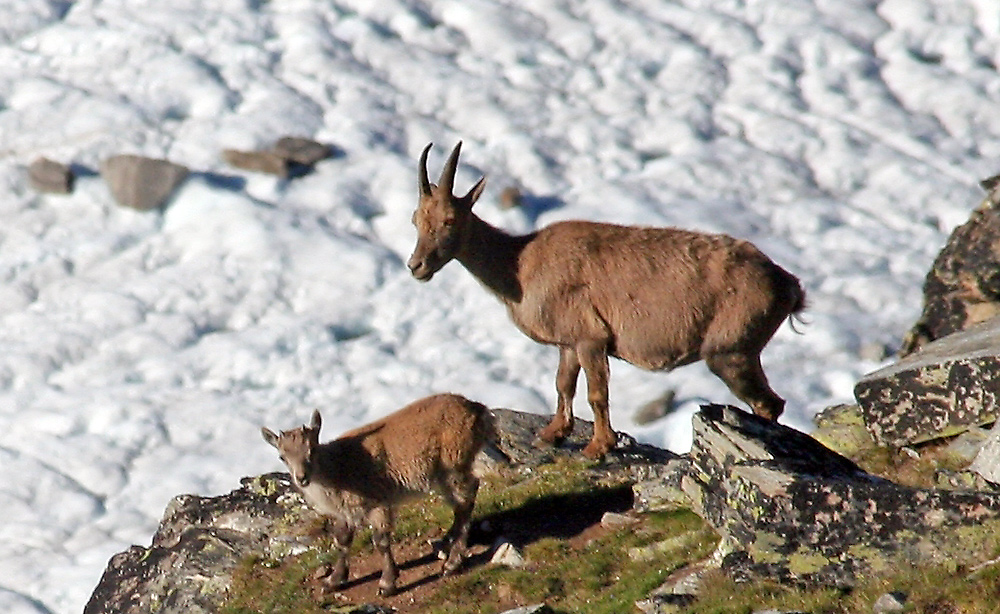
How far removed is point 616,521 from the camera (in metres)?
15.5

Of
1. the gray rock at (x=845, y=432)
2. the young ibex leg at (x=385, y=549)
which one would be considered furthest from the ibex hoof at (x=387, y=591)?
the gray rock at (x=845, y=432)

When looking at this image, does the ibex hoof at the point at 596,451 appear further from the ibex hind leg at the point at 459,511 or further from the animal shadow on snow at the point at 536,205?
the animal shadow on snow at the point at 536,205

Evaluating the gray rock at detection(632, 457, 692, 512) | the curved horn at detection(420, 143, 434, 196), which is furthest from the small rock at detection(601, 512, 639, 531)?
the curved horn at detection(420, 143, 434, 196)

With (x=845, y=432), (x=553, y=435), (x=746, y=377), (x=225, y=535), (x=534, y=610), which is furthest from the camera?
(x=553, y=435)

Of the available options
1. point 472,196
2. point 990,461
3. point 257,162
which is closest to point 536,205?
point 257,162

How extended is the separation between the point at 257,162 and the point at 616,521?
20.5m

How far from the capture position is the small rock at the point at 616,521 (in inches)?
607

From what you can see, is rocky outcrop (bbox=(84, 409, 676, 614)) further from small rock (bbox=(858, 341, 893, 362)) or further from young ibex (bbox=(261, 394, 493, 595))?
small rock (bbox=(858, 341, 893, 362))

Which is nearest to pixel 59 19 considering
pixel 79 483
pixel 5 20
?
pixel 5 20

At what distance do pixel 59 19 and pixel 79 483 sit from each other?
16.3m

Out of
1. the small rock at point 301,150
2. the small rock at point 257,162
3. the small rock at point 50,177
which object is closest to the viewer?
the small rock at point 50,177

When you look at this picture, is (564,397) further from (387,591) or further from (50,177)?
(50,177)

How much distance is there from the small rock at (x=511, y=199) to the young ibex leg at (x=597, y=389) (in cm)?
1623

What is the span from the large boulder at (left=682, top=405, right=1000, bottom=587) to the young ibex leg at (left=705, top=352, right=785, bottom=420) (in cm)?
296
